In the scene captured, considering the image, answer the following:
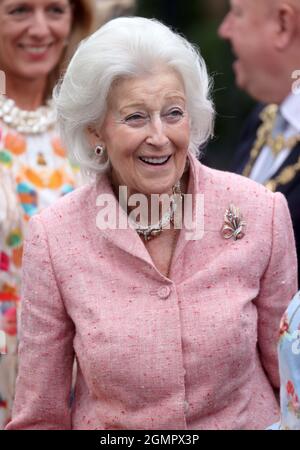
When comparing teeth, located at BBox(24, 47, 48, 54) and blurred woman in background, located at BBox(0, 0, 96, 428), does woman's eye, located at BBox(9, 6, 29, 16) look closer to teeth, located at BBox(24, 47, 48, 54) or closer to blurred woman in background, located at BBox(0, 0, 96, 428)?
blurred woman in background, located at BBox(0, 0, 96, 428)

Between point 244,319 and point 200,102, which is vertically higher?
point 200,102

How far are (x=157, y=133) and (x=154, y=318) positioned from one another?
54cm

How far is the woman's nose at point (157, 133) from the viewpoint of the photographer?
11.3 feet

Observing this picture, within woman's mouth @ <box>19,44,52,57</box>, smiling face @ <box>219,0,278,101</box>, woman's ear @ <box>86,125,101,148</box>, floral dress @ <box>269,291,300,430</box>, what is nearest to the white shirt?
smiling face @ <box>219,0,278,101</box>

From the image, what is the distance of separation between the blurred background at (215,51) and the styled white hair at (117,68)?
10.7ft

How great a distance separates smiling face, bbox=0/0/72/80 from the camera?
4.70m

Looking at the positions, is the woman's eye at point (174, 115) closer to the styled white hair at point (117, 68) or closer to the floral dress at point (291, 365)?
the styled white hair at point (117, 68)

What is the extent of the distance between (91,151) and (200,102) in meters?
0.37

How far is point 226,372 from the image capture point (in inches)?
135

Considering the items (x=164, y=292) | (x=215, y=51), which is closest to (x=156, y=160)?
(x=164, y=292)

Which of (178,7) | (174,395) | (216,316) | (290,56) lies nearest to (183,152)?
(216,316)

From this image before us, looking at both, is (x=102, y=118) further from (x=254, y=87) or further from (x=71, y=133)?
(x=254, y=87)

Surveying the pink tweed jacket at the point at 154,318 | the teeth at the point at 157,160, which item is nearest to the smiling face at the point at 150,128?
the teeth at the point at 157,160

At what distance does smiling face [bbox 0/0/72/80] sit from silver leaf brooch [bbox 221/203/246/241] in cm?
153
